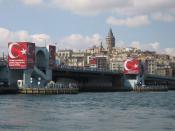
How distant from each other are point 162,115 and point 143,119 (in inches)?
300

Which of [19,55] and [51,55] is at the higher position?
[51,55]

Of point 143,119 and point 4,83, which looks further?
point 4,83

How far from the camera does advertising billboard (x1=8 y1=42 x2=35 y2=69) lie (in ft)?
477

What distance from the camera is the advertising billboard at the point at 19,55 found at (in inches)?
5728

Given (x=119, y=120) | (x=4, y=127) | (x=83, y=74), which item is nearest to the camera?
(x=4, y=127)

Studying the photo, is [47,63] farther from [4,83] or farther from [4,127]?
[4,127]

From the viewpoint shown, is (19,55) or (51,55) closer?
(19,55)

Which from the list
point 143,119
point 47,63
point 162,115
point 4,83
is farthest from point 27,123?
point 47,63

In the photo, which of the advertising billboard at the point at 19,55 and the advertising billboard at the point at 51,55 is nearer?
the advertising billboard at the point at 19,55

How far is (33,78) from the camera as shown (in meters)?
152

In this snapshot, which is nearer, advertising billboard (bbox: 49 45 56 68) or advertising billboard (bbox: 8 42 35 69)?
advertising billboard (bbox: 8 42 35 69)

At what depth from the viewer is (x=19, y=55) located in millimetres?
146625

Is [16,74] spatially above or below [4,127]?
above

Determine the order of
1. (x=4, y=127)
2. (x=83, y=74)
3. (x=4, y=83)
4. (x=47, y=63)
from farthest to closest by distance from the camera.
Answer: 1. (x=83, y=74)
2. (x=47, y=63)
3. (x=4, y=83)
4. (x=4, y=127)
